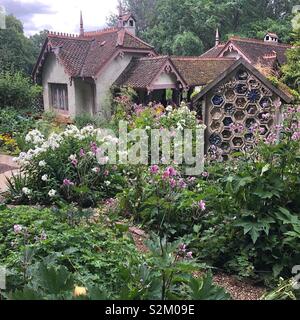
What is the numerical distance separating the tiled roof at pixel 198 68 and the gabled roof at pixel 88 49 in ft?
4.63

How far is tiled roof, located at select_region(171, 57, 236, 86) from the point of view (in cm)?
1539

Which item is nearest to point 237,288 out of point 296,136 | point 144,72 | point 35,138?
point 296,136

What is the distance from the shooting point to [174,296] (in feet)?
6.57

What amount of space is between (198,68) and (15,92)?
7.24m

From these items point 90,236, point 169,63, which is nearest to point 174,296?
point 90,236

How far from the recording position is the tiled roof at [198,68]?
1539cm

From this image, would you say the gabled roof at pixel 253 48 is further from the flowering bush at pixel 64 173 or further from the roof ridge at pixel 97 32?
the flowering bush at pixel 64 173

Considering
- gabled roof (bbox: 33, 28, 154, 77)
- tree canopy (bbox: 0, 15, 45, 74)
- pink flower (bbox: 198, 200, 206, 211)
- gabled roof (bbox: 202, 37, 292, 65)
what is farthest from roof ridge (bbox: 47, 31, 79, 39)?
pink flower (bbox: 198, 200, 206, 211)

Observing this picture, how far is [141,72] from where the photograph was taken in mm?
14453

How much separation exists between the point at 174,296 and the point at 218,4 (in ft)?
87.4

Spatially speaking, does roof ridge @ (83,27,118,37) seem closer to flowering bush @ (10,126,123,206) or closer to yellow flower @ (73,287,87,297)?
flowering bush @ (10,126,123,206)

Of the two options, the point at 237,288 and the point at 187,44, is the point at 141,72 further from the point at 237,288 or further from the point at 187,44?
the point at 237,288

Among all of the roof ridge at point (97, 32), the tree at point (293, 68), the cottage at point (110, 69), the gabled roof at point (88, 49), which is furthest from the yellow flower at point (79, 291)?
the roof ridge at point (97, 32)
